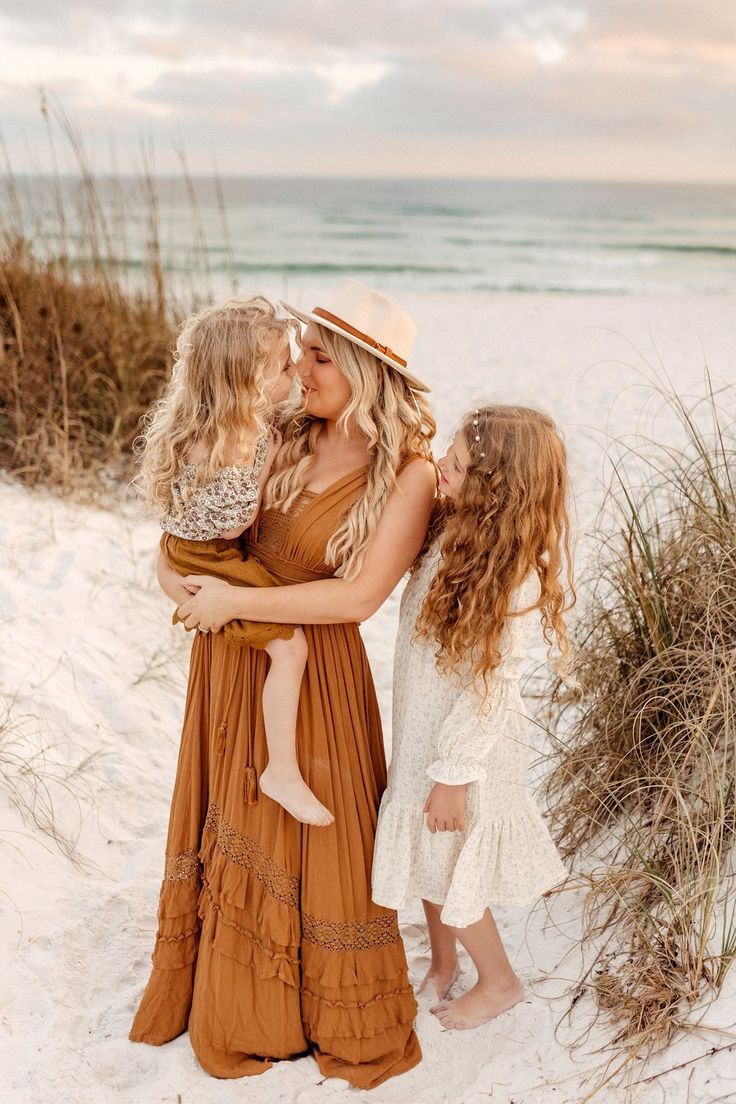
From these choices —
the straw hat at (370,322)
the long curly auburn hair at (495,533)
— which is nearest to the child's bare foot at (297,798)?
the long curly auburn hair at (495,533)

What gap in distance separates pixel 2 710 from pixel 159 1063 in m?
1.45

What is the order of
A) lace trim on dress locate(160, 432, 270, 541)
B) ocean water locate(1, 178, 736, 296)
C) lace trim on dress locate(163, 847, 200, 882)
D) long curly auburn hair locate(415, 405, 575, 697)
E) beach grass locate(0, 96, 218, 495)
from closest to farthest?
long curly auburn hair locate(415, 405, 575, 697) < lace trim on dress locate(160, 432, 270, 541) < lace trim on dress locate(163, 847, 200, 882) < beach grass locate(0, 96, 218, 495) < ocean water locate(1, 178, 736, 296)

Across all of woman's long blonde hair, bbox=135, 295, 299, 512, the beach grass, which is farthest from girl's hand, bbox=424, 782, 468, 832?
the beach grass

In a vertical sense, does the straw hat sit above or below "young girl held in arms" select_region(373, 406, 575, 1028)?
above

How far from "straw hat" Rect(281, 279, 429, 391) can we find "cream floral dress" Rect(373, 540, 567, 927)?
1.49ft

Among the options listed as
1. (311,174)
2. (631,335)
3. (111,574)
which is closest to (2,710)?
(111,574)

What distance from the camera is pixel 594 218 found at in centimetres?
3081

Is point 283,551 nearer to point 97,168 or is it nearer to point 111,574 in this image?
point 111,574

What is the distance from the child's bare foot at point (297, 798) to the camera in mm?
1987

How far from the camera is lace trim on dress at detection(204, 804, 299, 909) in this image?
6.85 feet

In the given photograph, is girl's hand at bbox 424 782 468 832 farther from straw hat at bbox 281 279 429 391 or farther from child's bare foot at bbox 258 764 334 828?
straw hat at bbox 281 279 429 391

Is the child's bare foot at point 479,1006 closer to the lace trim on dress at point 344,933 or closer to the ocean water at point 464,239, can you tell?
the lace trim on dress at point 344,933

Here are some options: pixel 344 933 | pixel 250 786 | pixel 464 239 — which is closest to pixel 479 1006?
pixel 344 933

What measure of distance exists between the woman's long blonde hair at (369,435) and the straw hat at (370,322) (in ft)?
0.10
